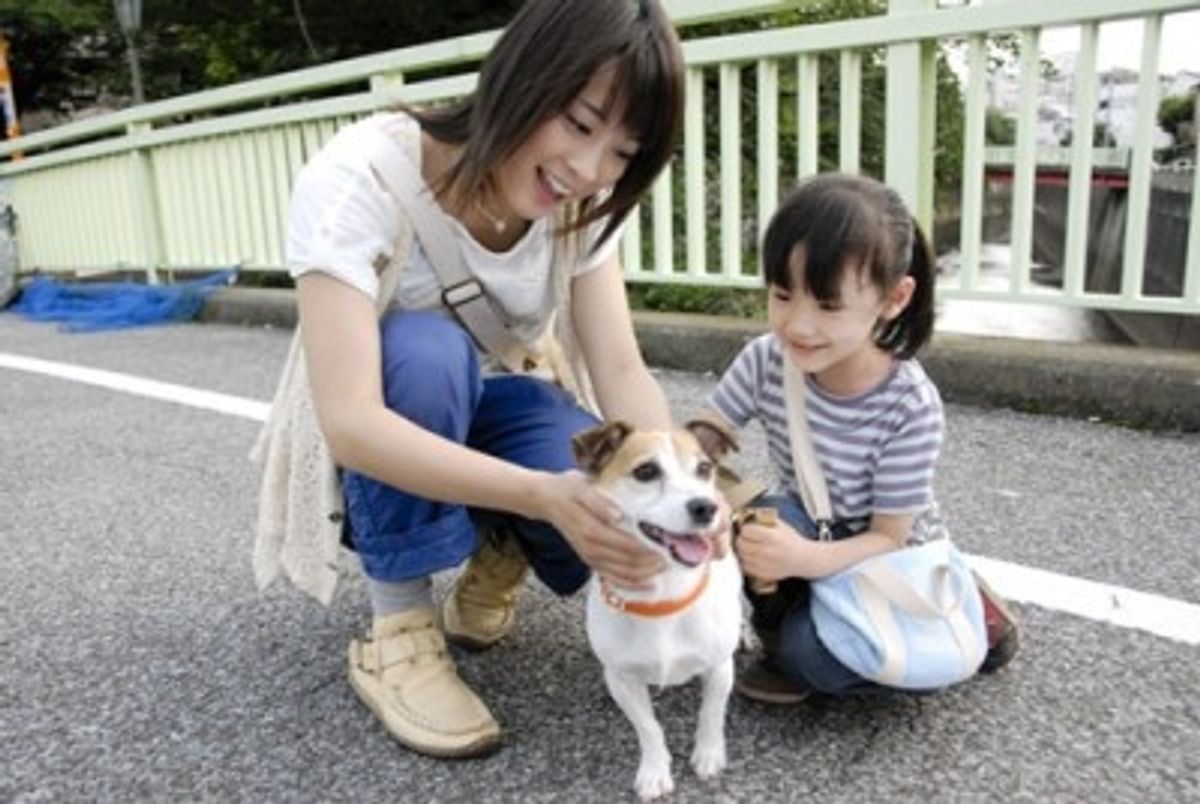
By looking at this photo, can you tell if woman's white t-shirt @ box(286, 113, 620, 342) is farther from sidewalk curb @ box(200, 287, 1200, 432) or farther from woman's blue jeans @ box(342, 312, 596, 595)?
sidewalk curb @ box(200, 287, 1200, 432)

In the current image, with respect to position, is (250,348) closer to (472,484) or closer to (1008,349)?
(1008,349)

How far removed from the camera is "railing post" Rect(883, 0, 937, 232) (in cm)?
303

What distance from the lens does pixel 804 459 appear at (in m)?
1.58

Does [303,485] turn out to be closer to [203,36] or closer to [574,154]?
[574,154]

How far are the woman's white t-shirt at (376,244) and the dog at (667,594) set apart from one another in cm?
42

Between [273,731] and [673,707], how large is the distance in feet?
1.92

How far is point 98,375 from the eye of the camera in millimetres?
4383

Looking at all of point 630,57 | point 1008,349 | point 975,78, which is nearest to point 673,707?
point 630,57

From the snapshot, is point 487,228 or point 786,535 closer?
point 786,535

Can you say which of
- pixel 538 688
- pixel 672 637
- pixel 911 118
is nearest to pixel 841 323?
pixel 672 637

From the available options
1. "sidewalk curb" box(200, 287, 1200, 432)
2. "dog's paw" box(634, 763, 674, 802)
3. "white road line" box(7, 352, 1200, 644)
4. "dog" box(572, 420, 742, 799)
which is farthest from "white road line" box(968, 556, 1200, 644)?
"sidewalk curb" box(200, 287, 1200, 432)

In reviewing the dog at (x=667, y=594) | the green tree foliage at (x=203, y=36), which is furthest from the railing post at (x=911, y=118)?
the green tree foliage at (x=203, y=36)

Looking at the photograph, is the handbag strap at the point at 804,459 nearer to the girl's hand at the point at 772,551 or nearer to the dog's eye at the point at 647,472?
the girl's hand at the point at 772,551

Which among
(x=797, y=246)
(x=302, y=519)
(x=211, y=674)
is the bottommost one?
(x=211, y=674)
